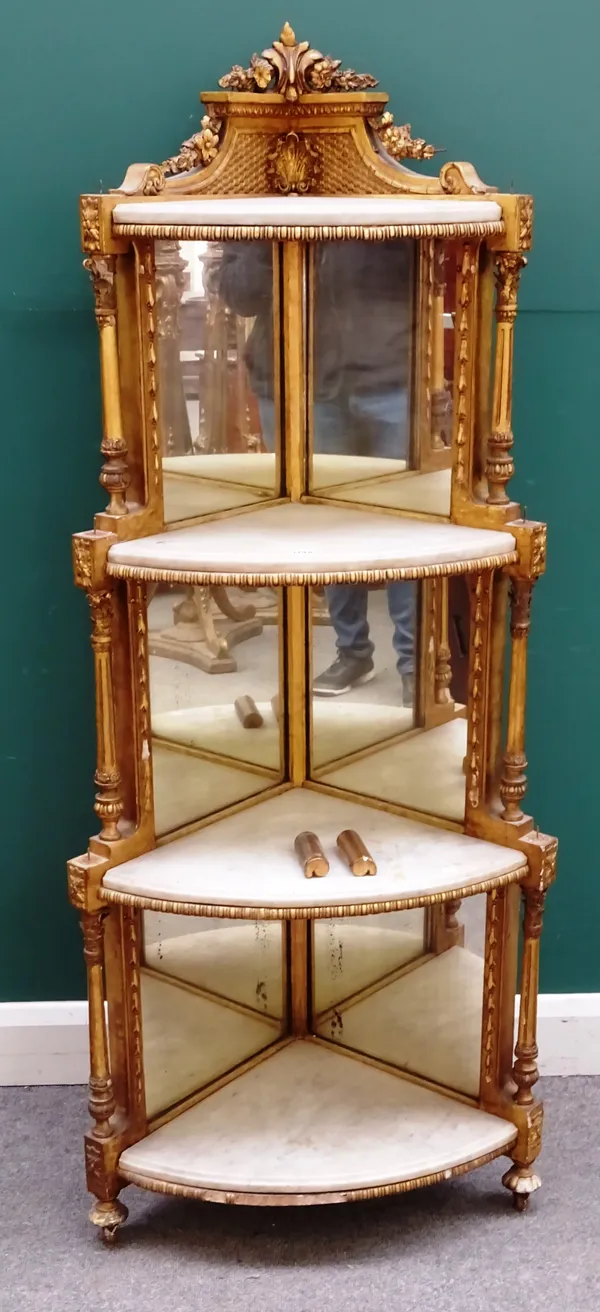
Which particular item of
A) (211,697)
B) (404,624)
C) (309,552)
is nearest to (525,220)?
(309,552)

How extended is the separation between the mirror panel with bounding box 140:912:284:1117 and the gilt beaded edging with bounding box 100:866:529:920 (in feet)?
0.76

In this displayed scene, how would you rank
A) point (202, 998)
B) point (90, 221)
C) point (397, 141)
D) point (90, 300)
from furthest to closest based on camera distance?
point (202, 998) < point (90, 300) < point (397, 141) < point (90, 221)

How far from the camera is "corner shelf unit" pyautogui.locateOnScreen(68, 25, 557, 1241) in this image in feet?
6.45

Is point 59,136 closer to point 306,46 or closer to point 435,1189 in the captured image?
point 306,46

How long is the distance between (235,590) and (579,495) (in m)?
0.65

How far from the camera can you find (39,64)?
7.30 feet

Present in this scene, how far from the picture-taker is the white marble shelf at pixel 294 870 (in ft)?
6.56

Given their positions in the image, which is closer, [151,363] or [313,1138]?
[151,363]

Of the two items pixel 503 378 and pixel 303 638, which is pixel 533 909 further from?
pixel 503 378

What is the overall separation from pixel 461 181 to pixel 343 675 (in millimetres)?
806

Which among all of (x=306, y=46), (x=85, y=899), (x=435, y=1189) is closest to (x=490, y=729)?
(x=85, y=899)

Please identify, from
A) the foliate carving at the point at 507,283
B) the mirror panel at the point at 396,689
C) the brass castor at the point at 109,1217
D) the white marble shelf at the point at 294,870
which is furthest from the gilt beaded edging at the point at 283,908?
the foliate carving at the point at 507,283

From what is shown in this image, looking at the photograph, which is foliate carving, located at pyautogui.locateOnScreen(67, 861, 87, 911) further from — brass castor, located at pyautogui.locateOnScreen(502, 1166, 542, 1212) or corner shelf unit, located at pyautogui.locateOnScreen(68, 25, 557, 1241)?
brass castor, located at pyautogui.locateOnScreen(502, 1166, 542, 1212)

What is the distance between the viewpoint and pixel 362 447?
219 cm
